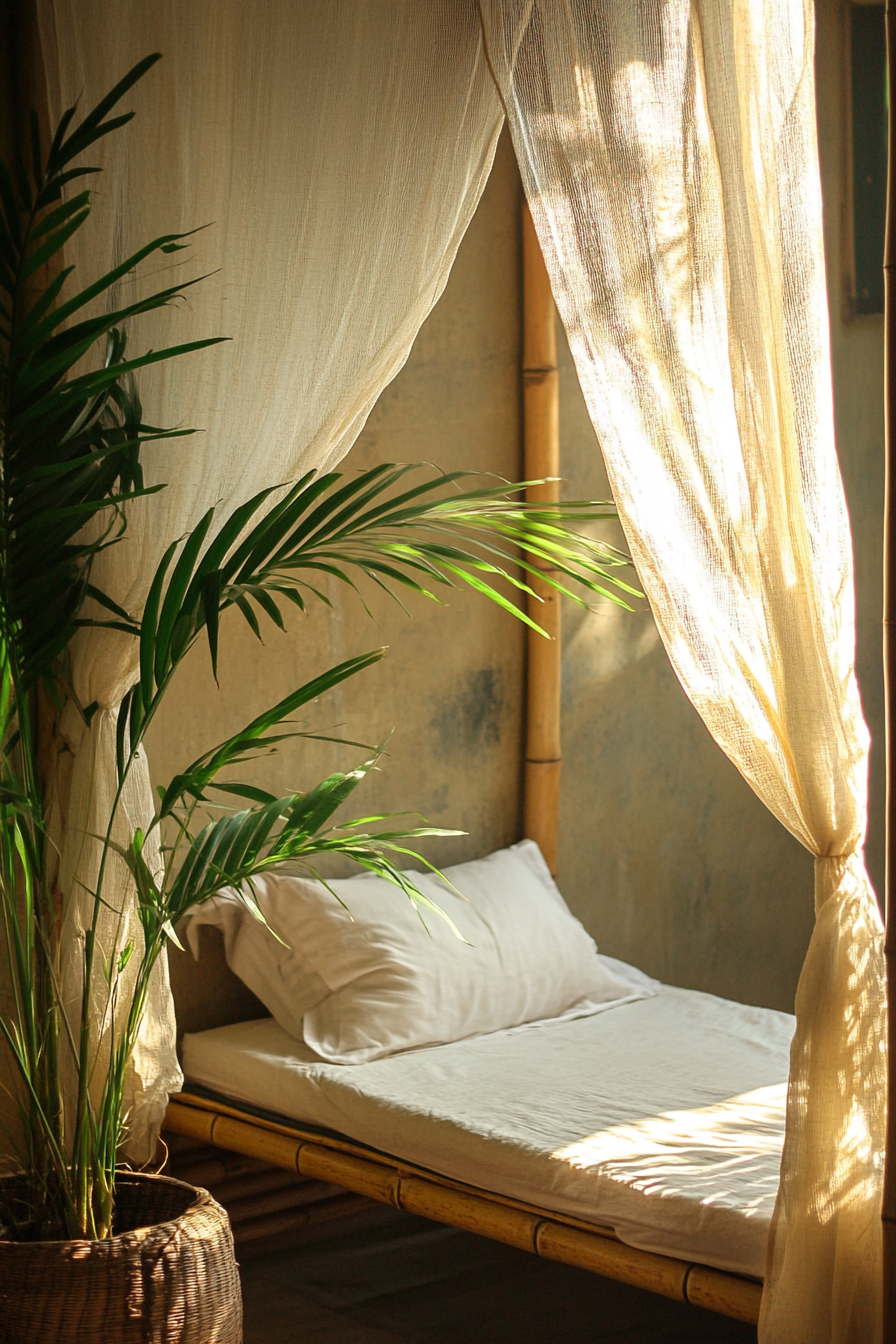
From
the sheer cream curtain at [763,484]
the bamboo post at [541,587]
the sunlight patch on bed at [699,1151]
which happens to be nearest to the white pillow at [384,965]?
the bamboo post at [541,587]

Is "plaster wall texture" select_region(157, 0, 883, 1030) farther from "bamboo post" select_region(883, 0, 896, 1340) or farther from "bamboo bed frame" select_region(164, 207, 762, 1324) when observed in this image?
"bamboo post" select_region(883, 0, 896, 1340)

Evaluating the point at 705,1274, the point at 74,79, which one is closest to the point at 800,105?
the point at 74,79

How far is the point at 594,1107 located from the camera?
2689 mm

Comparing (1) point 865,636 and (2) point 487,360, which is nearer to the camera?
(2) point 487,360

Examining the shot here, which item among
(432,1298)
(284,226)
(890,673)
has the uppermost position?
(284,226)

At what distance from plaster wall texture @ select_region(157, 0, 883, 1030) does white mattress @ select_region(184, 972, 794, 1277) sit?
1.68ft

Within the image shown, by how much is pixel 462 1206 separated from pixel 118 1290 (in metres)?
0.66

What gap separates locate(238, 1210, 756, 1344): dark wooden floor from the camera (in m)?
2.87

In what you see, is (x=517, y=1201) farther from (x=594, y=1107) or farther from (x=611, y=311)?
(x=611, y=311)

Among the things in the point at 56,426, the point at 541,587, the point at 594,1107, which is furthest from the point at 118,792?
the point at 541,587

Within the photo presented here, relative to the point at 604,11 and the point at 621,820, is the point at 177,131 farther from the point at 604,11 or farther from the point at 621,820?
the point at 621,820

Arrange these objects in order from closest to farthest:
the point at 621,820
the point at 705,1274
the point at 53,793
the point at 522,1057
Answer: the point at 705,1274, the point at 53,793, the point at 522,1057, the point at 621,820

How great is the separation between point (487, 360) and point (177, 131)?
1.38 metres

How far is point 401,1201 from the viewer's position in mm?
2643
